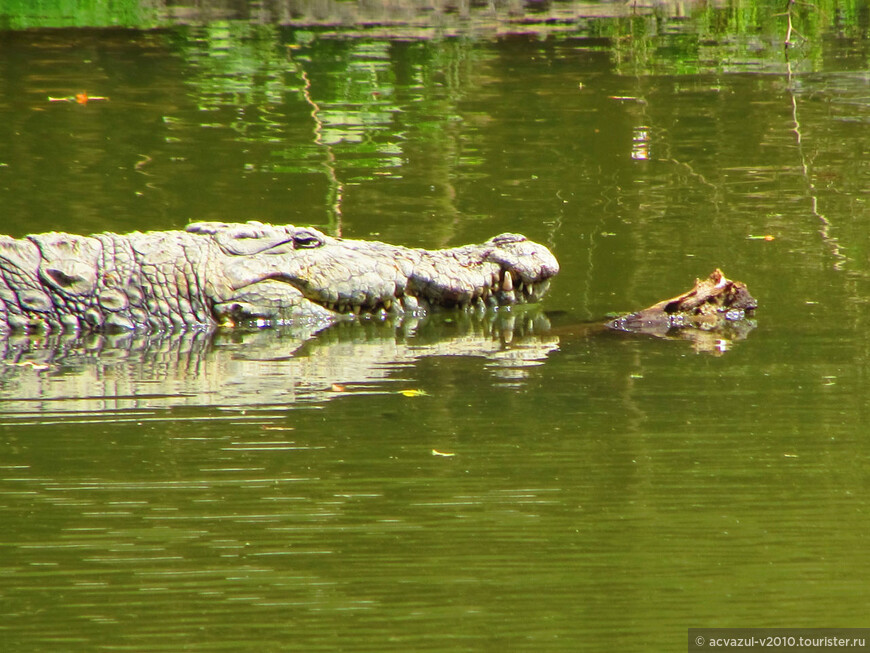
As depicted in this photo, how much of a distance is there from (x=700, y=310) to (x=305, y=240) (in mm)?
2457

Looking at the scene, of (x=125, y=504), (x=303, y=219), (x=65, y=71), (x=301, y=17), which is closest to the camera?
(x=125, y=504)

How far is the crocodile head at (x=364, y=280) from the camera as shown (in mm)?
8422

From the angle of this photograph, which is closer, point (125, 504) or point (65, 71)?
point (125, 504)

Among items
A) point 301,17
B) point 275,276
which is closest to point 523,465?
point 275,276

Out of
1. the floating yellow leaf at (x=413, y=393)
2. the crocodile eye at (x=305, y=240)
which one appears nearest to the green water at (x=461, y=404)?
the floating yellow leaf at (x=413, y=393)

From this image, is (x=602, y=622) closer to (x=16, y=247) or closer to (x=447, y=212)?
(x=16, y=247)

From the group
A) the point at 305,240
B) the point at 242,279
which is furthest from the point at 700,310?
the point at 242,279

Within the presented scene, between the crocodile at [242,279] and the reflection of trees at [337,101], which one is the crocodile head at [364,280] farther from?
the reflection of trees at [337,101]

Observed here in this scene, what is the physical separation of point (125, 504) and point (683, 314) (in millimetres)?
3984

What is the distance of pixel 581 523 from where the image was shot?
4.59m

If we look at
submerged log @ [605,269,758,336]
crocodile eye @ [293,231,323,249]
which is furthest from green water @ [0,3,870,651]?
crocodile eye @ [293,231,323,249]

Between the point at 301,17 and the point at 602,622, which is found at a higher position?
the point at 301,17

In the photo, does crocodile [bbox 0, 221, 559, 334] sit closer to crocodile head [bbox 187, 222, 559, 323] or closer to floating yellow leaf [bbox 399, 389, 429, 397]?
crocodile head [bbox 187, 222, 559, 323]

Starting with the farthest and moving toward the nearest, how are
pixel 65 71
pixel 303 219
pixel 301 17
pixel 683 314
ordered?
pixel 301 17 → pixel 65 71 → pixel 303 219 → pixel 683 314
